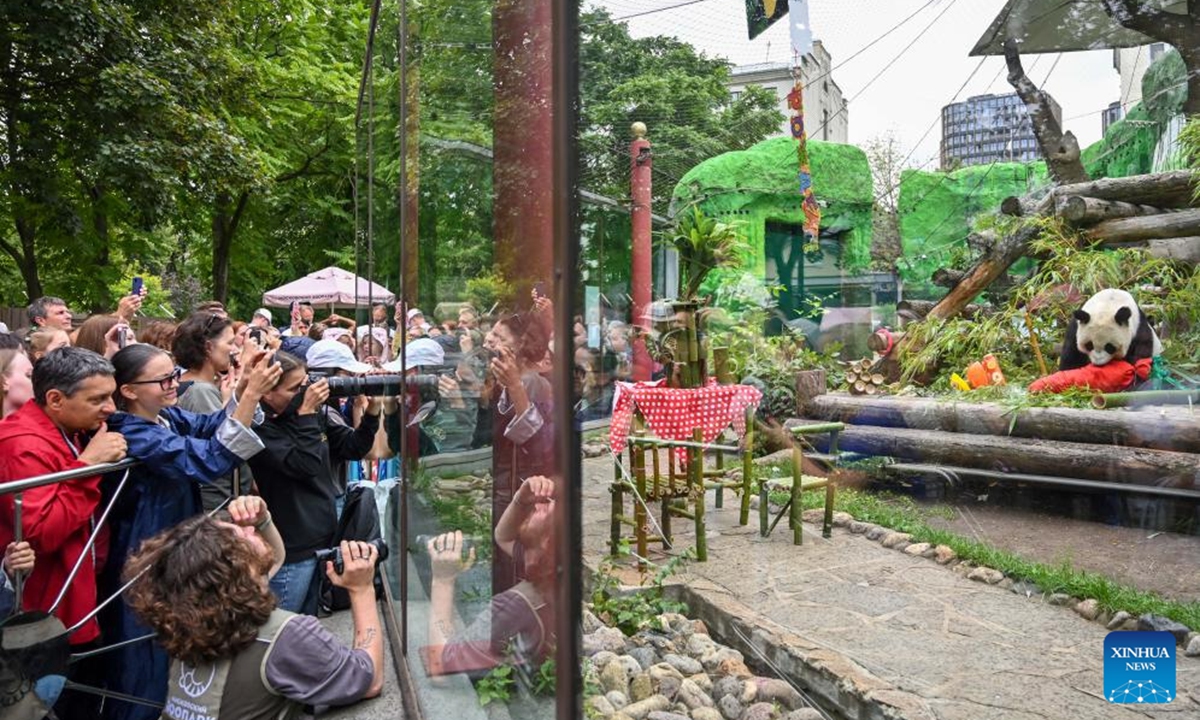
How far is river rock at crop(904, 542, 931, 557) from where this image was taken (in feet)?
18.7

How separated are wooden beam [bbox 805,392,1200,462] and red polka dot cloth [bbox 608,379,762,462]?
4.21 feet

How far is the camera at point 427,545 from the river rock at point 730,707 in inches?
63.6

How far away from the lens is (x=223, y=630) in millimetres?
1785

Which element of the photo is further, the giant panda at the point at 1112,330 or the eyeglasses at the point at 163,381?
the giant panda at the point at 1112,330

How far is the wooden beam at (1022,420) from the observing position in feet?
16.5

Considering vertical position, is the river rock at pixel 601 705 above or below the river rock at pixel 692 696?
above

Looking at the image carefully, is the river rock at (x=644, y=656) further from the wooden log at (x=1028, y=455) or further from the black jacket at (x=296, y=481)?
the wooden log at (x=1028, y=455)

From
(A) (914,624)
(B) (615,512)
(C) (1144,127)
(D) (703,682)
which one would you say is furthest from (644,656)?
(C) (1144,127)

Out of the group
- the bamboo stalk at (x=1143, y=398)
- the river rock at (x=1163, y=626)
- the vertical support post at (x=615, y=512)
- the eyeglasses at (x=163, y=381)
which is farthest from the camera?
the bamboo stalk at (x=1143, y=398)

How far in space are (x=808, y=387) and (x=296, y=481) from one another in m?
5.14

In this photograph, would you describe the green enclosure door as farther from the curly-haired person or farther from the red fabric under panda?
the red fabric under panda

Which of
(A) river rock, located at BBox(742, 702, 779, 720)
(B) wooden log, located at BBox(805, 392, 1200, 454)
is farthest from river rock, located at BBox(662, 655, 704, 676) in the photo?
(B) wooden log, located at BBox(805, 392, 1200, 454)

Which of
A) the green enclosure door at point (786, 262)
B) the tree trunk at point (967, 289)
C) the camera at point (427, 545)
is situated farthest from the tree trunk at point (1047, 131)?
the camera at point (427, 545)

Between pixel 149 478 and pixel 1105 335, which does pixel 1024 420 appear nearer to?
pixel 1105 335
